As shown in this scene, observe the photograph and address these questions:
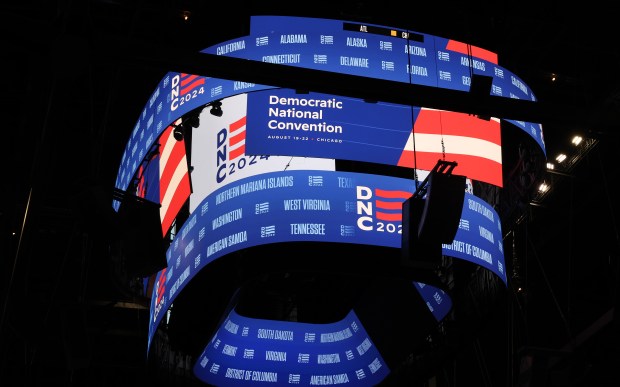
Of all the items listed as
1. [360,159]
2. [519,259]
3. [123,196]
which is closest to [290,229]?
[360,159]

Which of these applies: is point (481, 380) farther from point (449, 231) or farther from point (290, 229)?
point (449, 231)

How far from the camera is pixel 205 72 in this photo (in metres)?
6.14

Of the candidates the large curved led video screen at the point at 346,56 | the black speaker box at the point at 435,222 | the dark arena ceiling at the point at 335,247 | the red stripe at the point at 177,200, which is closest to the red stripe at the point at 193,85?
the large curved led video screen at the point at 346,56

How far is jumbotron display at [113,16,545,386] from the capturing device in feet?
25.7

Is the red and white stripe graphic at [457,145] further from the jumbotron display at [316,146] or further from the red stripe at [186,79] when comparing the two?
the red stripe at [186,79]

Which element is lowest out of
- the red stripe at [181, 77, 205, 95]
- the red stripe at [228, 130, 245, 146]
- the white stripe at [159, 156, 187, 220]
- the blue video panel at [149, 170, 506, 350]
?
the blue video panel at [149, 170, 506, 350]

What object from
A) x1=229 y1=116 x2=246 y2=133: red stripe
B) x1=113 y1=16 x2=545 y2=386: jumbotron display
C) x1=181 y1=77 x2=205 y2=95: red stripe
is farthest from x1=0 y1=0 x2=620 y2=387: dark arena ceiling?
x1=229 y1=116 x2=246 y2=133: red stripe

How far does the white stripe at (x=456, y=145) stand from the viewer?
26.8 feet

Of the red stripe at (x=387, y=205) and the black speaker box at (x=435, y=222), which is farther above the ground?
the red stripe at (x=387, y=205)

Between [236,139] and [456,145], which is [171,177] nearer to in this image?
[236,139]

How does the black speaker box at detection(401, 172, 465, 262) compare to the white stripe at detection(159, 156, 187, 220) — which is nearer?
the black speaker box at detection(401, 172, 465, 262)

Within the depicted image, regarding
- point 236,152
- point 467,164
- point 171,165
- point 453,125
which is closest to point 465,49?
point 453,125

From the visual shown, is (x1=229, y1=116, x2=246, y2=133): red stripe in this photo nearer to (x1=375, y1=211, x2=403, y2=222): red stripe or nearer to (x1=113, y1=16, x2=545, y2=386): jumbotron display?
(x1=113, y1=16, x2=545, y2=386): jumbotron display

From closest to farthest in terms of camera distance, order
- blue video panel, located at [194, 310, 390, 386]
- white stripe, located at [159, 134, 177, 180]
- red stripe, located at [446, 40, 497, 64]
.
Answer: red stripe, located at [446, 40, 497, 64] < white stripe, located at [159, 134, 177, 180] < blue video panel, located at [194, 310, 390, 386]
